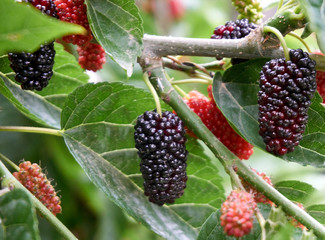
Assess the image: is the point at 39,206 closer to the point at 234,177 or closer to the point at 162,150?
the point at 162,150

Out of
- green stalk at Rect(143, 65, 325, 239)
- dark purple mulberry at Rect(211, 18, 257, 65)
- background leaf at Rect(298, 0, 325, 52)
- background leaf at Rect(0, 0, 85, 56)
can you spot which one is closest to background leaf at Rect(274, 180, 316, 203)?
green stalk at Rect(143, 65, 325, 239)

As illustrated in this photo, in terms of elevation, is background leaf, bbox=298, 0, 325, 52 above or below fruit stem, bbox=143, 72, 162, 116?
above

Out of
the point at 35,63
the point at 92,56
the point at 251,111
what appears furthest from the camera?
the point at 92,56

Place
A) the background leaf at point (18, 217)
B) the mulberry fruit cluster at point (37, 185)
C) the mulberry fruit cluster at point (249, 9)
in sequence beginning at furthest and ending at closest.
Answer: the mulberry fruit cluster at point (249, 9) < the mulberry fruit cluster at point (37, 185) < the background leaf at point (18, 217)

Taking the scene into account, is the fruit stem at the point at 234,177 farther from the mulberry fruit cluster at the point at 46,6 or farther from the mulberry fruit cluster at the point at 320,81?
the mulberry fruit cluster at the point at 46,6

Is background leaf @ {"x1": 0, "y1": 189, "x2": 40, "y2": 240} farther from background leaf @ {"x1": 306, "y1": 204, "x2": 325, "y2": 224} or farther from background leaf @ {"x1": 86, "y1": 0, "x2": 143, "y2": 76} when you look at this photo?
background leaf @ {"x1": 306, "y1": 204, "x2": 325, "y2": 224}

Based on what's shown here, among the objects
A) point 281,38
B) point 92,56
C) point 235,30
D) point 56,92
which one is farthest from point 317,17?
point 56,92

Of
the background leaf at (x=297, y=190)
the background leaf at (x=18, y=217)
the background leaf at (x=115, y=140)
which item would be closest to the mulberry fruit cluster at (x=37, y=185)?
the background leaf at (x=115, y=140)
